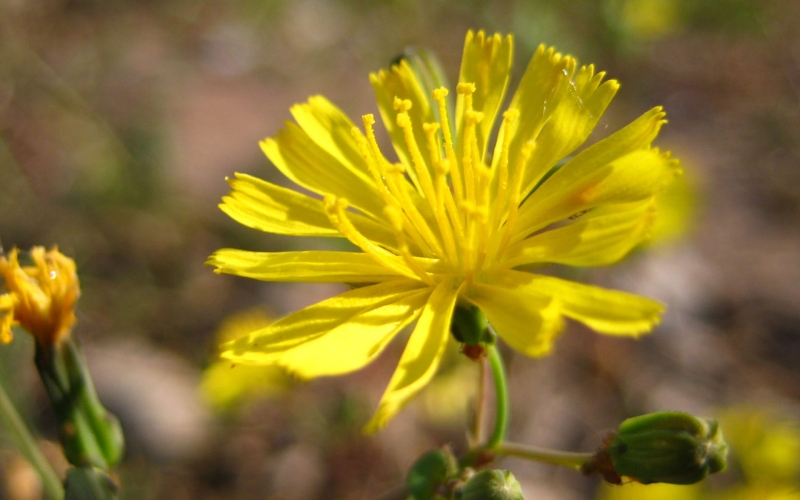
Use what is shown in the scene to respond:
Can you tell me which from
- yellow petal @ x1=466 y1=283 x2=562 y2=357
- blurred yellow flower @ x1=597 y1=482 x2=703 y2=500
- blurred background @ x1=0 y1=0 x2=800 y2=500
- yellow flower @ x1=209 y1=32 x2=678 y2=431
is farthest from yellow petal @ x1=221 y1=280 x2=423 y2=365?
blurred yellow flower @ x1=597 y1=482 x2=703 y2=500

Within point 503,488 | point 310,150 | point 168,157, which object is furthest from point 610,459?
point 168,157

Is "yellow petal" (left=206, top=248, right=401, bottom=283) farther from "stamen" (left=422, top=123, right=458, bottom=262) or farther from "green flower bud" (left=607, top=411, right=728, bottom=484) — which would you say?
"green flower bud" (left=607, top=411, right=728, bottom=484)

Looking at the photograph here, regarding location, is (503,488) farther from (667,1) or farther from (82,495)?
(667,1)

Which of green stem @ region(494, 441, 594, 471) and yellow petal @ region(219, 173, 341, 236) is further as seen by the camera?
yellow petal @ region(219, 173, 341, 236)

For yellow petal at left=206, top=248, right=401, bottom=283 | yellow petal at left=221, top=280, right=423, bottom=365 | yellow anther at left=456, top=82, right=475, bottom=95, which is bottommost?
yellow petal at left=221, top=280, right=423, bottom=365

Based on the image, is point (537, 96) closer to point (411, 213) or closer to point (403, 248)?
point (411, 213)

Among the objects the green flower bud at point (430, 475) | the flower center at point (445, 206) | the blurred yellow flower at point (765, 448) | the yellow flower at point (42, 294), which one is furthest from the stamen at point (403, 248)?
the blurred yellow flower at point (765, 448)

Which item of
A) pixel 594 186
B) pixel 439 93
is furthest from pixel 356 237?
pixel 594 186
